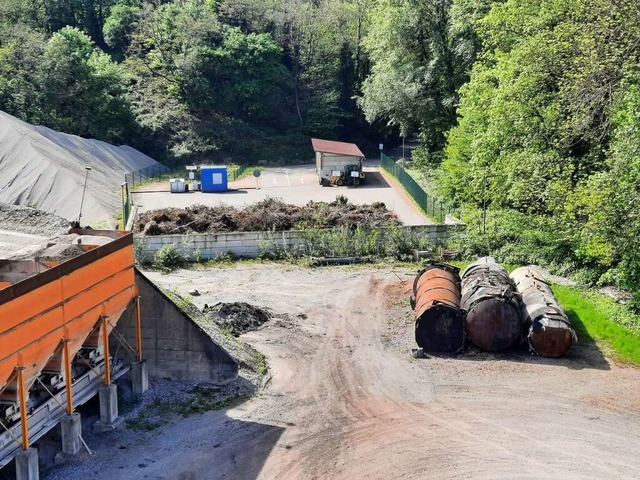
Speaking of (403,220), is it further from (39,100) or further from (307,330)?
(39,100)

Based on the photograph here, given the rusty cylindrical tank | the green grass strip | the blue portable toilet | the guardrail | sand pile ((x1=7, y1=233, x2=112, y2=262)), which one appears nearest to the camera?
sand pile ((x1=7, y1=233, x2=112, y2=262))

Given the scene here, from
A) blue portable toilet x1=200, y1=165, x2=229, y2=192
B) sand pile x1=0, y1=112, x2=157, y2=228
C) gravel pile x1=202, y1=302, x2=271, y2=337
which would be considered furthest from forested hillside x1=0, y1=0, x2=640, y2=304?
blue portable toilet x1=200, y1=165, x2=229, y2=192

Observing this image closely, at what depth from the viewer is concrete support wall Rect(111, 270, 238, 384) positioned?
19.0 metres

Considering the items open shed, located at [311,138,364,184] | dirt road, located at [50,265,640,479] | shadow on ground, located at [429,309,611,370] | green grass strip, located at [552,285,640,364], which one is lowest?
dirt road, located at [50,265,640,479]

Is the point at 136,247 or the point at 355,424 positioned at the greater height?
the point at 136,247

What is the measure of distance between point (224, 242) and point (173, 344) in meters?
12.8

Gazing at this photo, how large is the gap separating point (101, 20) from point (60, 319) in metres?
68.9

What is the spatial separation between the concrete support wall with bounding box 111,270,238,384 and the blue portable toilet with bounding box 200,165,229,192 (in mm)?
28633

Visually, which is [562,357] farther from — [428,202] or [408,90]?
[408,90]

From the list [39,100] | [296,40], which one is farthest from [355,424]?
[296,40]

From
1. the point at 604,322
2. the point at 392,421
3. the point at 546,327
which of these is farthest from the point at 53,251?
the point at 604,322

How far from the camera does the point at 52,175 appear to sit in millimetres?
39812

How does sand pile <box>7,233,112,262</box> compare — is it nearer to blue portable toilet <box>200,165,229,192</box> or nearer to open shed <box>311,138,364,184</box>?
blue portable toilet <box>200,165,229,192</box>

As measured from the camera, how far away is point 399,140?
72250mm
